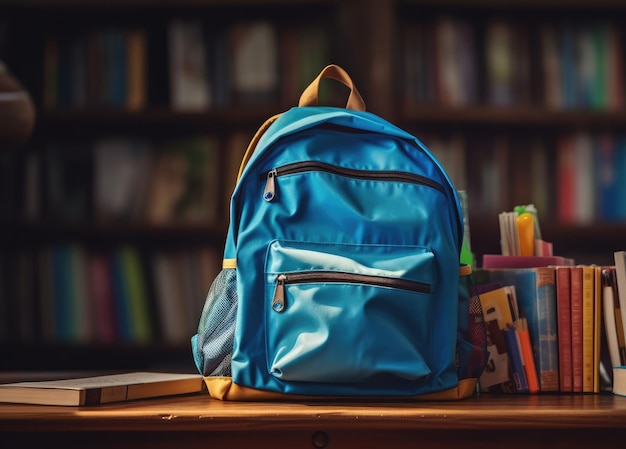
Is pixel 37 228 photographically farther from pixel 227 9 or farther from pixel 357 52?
pixel 357 52

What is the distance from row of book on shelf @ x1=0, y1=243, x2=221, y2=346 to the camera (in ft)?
6.69

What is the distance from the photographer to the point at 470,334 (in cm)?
107

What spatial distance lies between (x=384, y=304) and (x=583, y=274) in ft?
1.12

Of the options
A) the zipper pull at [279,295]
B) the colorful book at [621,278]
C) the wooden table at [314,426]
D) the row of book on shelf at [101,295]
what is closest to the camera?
the wooden table at [314,426]

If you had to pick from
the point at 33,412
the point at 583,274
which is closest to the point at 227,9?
the point at 583,274

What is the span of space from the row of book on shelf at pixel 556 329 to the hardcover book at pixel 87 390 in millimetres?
458

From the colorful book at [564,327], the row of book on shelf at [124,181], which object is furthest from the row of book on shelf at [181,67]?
the colorful book at [564,327]

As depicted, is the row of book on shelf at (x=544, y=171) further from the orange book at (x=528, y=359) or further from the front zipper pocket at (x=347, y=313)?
the front zipper pocket at (x=347, y=313)

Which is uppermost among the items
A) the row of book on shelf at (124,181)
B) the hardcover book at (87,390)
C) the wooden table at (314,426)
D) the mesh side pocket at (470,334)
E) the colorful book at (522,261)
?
the row of book on shelf at (124,181)

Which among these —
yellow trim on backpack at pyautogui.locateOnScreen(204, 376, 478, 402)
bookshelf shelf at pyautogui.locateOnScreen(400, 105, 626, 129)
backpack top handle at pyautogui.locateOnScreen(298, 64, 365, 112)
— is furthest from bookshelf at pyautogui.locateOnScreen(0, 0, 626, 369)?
yellow trim on backpack at pyautogui.locateOnScreen(204, 376, 478, 402)

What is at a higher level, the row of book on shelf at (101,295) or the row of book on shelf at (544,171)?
the row of book on shelf at (544,171)

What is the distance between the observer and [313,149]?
3.43ft

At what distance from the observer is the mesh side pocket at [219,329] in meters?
1.01

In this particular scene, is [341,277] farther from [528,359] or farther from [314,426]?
[528,359]
